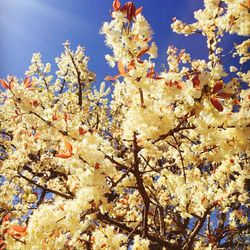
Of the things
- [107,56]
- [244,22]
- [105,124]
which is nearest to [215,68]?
[244,22]

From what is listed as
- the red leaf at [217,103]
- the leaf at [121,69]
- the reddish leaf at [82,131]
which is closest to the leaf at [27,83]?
the reddish leaf at [82,131]

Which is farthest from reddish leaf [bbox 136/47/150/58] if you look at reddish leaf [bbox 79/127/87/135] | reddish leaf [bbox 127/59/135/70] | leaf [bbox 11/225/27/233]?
leaf [bbox 11/225/27/233]

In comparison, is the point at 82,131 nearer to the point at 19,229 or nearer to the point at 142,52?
the point at 142,52

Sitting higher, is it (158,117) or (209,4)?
(209,4)

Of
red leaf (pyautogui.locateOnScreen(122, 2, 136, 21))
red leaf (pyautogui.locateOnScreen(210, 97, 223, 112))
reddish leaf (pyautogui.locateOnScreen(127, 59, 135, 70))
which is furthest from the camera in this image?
red leaf (pyautogui.locateOnScreen(122, 2, 136, 21))

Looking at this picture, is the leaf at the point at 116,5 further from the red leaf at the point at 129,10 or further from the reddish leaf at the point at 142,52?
the reddish leaf at the point at 142,52

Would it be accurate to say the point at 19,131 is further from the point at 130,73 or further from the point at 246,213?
the point at 246,213

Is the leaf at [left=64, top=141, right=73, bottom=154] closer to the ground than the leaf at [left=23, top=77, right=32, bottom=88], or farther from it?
closer to the ground

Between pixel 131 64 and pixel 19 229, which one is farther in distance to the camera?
pixel 19 229

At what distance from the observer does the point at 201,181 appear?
580 centimetres

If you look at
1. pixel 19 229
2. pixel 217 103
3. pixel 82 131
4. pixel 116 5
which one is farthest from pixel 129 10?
pixel 19 229

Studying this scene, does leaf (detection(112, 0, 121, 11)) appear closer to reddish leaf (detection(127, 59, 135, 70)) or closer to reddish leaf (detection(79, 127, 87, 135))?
reddish leaf (detection(127, 59, 135, 70))

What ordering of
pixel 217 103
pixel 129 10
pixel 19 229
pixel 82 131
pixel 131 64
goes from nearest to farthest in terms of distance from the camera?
pixel 217 103
pixel 131 64
pixel 129 10
pixel 19 229
pixel 82 131

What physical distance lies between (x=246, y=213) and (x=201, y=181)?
356cm
